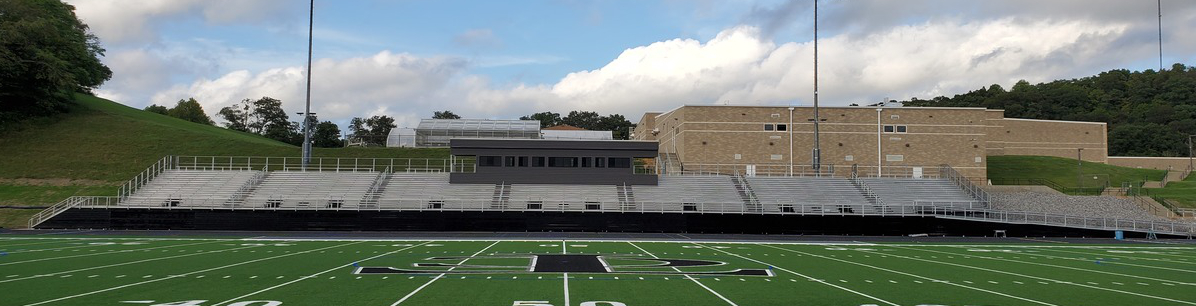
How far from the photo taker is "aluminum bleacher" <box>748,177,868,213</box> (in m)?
43.2

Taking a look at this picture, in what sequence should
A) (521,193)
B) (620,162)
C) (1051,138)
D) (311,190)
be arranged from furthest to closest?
1. (1051,138)
2. (620,162)
3. (521,193)
4. (311,190)

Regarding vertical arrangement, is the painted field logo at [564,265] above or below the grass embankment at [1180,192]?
below

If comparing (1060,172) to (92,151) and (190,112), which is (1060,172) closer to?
(92,151)

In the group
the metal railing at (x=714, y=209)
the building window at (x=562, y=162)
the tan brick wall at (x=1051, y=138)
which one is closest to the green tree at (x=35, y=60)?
the metal railing at (x=714, y=209)

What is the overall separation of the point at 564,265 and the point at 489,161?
97.9 feet

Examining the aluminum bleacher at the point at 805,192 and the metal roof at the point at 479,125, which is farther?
the metal roof at the point at 479,125

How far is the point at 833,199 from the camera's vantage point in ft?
149

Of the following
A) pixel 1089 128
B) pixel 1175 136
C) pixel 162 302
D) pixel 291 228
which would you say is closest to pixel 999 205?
pixel 1089 128

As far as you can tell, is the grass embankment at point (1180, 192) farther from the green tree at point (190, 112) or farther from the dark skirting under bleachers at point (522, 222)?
the green tree at point (190, 112)

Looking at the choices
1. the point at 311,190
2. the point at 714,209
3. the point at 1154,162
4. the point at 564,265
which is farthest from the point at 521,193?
the point at 1154,162

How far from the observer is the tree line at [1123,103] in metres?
100

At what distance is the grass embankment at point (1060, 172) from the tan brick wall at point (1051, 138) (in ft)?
14.2

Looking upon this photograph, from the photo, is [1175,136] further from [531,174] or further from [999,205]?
[531,174]

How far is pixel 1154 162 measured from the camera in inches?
3322
